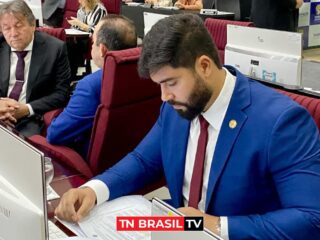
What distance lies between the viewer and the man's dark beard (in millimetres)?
1373

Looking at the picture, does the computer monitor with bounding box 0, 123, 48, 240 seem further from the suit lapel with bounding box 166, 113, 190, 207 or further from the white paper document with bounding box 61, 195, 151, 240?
the suit lapel with bounding box 166, 113, 190, 207

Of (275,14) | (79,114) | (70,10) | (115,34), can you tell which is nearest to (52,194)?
(79,114)

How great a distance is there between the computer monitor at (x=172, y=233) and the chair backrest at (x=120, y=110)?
1343 mm

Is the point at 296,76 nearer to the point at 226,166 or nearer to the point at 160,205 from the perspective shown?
the point at 226,166

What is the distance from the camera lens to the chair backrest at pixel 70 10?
625 cm

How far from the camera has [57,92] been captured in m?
2.97

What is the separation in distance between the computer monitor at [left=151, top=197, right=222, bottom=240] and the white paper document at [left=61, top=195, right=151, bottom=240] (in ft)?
1.47

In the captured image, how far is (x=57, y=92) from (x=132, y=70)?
98cm

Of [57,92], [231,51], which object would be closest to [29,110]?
[57,92]

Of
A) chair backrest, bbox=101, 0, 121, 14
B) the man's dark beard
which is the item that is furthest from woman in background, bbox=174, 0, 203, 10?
the man's dark beard

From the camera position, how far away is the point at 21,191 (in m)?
1.02

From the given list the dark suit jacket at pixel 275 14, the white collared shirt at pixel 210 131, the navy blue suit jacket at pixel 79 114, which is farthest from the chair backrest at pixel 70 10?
the white collared shirt at pixel 210 131

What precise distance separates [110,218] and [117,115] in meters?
0.84

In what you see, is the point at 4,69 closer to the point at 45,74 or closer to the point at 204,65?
the point at 45,74
